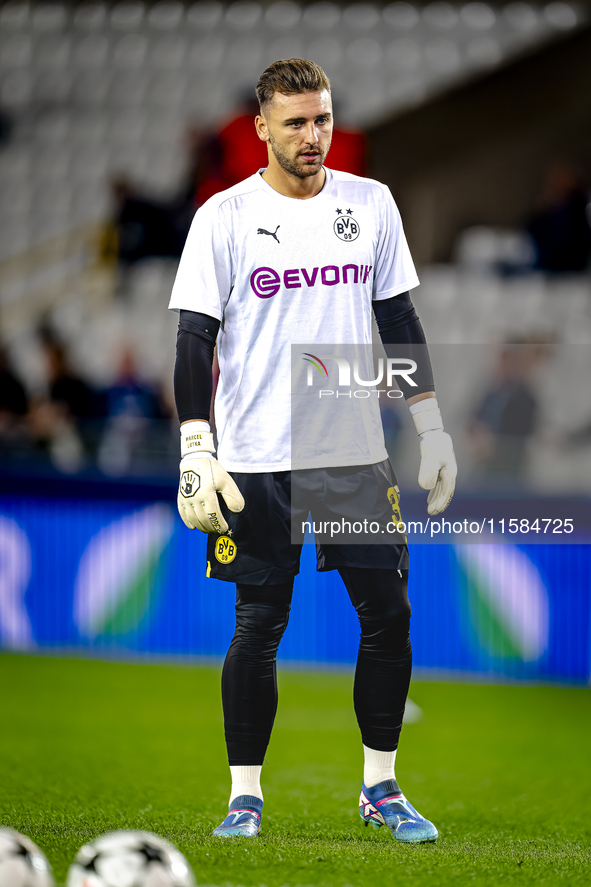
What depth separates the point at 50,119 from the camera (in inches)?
323

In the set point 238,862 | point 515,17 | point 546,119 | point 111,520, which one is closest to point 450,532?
point 238,862

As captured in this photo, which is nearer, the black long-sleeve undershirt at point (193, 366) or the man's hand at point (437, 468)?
the black long-sleeve undershirt at point (193, 366)

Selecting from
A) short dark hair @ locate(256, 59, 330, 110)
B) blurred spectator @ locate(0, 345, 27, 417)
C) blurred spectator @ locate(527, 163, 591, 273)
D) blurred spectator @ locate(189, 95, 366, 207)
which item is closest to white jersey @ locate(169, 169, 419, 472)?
short dark hair @ locate(256, 59, 330, 110)

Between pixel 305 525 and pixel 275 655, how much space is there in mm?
385

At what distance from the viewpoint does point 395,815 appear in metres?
2.64

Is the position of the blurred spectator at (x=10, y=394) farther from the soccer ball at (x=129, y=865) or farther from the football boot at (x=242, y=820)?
the soccer ball at (x=129, y=865)

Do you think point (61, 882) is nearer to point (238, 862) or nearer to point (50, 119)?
point (238, 862)

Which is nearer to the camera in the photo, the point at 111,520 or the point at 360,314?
the point at 360,314

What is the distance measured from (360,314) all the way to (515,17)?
6.41 m

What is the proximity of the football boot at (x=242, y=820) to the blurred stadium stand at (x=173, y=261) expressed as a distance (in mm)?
2774

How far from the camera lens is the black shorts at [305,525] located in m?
2.59

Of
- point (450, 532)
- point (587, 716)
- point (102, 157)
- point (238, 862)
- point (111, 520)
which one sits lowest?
point (587, 716)

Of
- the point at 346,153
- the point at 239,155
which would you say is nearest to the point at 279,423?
the point at 346,153

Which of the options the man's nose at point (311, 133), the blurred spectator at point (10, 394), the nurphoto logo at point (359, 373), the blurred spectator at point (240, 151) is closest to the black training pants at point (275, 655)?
the nurphoto logo at point (359, 373)
